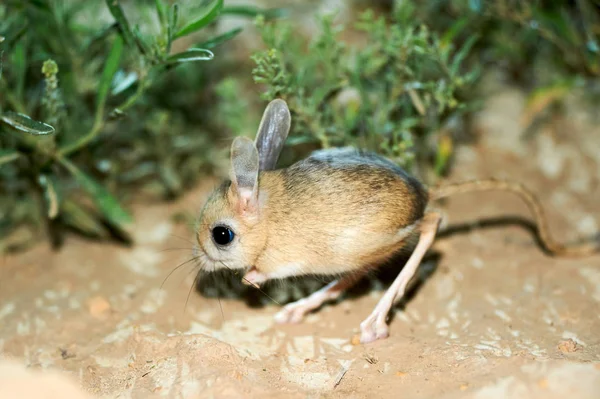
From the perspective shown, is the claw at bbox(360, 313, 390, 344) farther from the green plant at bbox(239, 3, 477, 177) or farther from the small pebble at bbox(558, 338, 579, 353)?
the green plant at bbox(239, 3, 477, 177)

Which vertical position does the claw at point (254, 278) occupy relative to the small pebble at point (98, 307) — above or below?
above

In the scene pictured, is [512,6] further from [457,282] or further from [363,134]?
[457,282]

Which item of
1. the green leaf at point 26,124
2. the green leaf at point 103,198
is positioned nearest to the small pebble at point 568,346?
the green leaf at point 103,198

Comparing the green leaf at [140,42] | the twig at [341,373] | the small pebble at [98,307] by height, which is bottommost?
the small pebble at [98,307]

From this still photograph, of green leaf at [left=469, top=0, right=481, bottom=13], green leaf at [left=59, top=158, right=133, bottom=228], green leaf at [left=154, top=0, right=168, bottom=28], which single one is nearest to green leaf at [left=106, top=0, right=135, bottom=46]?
green leaf at [left=154, top=0, right=168, bottom=28]

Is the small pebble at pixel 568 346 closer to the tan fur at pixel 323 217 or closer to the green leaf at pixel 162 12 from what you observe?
the tan fur at pixel 323 217

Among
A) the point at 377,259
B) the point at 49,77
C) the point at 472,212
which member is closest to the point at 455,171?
the point at 472,212
